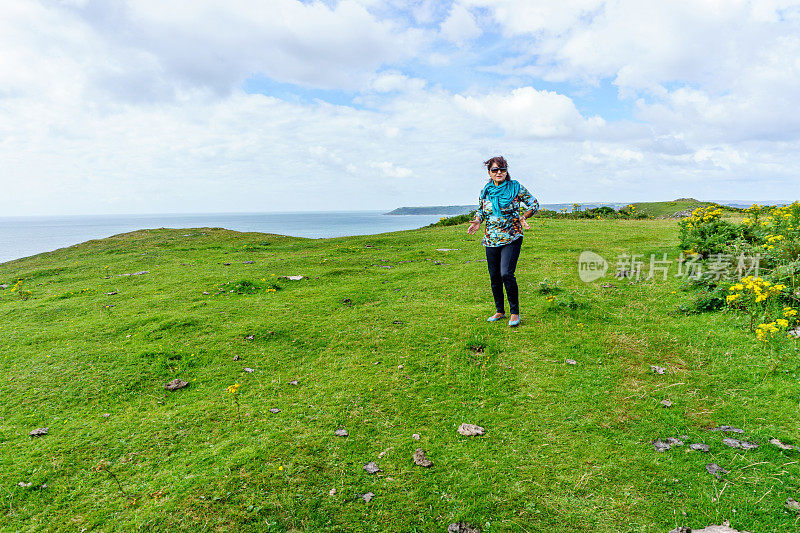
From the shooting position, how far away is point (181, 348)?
8.07m

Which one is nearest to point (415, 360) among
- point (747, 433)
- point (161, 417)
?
point (161, 417)

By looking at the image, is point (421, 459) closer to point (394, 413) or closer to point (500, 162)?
point (394, 413)

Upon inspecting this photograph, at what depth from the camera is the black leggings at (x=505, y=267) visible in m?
8.22

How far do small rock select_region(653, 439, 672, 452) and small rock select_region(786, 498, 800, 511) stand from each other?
43.7 inches

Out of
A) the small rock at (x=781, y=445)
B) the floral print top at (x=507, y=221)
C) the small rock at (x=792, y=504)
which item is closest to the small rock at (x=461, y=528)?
the small rock at (x=792, y=504)

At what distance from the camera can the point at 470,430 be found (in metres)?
5.30

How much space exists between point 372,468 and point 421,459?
1.99ft

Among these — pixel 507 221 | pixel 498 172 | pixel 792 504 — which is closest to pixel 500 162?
pixel 498 172

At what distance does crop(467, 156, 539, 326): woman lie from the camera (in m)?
8.20

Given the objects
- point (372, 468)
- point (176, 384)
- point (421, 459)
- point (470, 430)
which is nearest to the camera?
point (372, 468)

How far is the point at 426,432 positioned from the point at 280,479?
1960mm

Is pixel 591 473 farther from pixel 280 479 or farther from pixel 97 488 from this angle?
pixel 97 488

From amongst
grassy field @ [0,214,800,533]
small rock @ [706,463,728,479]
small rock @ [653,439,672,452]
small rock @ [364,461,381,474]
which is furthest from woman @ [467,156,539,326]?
small rock @ [364,461,381,474]

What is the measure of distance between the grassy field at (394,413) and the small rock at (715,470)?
0.25ft
